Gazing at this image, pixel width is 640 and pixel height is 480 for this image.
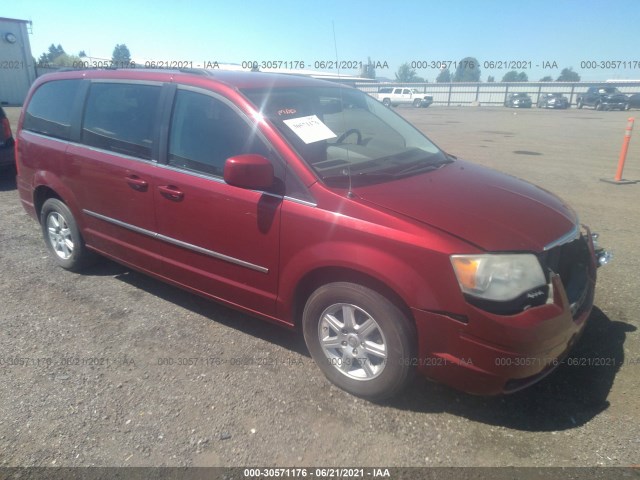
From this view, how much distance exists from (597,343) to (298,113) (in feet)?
8.70

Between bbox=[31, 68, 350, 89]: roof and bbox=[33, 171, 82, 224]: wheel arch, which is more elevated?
bbox=[31, 68, 350, 89]: roof

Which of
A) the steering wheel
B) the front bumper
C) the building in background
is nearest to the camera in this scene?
the front bumper

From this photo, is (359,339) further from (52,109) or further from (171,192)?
(52,109)

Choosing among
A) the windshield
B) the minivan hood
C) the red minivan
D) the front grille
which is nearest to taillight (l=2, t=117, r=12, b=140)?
the red minivan

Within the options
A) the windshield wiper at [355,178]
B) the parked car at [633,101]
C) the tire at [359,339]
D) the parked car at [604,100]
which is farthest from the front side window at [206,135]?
the parked car at [633,101]

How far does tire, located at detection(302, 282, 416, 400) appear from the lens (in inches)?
101

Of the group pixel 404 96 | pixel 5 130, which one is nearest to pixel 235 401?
pixel 5 130

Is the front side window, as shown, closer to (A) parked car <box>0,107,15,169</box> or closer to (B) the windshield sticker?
(B) the windshield sticker

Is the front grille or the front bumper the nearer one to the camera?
the front bumper

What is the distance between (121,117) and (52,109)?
1.13m

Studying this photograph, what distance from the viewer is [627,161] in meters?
11.3

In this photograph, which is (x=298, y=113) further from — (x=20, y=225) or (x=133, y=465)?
(x=20, y=225)

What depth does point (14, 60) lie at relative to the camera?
31016mm

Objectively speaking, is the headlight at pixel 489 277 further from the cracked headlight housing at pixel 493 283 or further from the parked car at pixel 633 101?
the parked car at pixel 633 101
